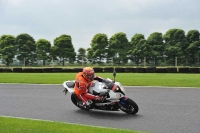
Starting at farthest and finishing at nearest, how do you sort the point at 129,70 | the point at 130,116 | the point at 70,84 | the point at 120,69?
the point at 120,69 → the point at 129,70 → the point at 70,84 → the point at 130,116

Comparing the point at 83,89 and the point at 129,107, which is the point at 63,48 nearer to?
the point at 83,89

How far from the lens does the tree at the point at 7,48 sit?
190 feet

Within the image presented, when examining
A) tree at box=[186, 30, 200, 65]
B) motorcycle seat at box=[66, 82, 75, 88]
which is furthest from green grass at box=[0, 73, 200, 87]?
tree at box=[186, 30, 200, 65]

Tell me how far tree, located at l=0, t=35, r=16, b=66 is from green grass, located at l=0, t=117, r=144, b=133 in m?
50.9

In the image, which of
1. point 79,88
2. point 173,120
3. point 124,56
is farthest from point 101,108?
point 124,56

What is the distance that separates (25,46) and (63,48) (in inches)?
316

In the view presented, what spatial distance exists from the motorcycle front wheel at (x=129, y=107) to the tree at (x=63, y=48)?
173 feet

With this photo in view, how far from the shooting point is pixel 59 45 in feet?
209

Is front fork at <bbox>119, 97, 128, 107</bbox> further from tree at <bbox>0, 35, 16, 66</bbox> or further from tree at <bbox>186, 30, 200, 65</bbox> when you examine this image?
tree at <bbox>0, 35, 16, 66</bbox>

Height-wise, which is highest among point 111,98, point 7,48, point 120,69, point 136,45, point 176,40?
point 176,40

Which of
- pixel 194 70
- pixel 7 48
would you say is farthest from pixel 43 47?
pixel 194 70

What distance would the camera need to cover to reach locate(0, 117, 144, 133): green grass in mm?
6230

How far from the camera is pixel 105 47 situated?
199ft

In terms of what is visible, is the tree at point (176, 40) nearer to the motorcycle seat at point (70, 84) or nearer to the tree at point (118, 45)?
the tree at point (118, 45)
